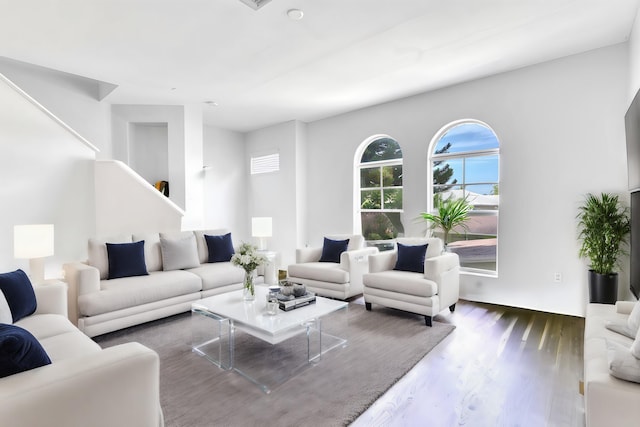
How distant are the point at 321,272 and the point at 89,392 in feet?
10.7

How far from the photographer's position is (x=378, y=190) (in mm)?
5777

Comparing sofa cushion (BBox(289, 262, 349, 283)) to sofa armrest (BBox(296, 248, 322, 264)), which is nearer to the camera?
sofa cushion (BBox(289, 262, 349, 283))

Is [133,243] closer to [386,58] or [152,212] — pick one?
[152,212]

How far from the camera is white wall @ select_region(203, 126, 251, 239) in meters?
6.96

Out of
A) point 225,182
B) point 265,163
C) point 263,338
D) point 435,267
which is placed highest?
point 265,163

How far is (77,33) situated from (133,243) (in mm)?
2131

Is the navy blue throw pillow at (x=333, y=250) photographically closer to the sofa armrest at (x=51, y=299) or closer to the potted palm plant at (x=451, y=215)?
the potted palm plant at (x=451, y=215)

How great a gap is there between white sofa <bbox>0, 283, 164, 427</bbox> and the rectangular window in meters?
5.58

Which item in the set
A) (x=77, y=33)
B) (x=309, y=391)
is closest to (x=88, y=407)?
(x=309, y=391)

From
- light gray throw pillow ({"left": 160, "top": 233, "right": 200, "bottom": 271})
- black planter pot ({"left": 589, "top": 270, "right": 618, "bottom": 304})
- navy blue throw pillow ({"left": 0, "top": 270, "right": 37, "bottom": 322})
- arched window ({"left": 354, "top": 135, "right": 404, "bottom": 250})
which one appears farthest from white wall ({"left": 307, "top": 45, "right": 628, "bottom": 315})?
navy blue throw pillow ({"left": 0, "top": 270, "right": 37, "bottom": 322})

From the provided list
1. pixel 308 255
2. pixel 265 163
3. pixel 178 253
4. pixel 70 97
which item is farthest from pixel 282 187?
pixel 70 97

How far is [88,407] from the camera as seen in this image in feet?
4.42

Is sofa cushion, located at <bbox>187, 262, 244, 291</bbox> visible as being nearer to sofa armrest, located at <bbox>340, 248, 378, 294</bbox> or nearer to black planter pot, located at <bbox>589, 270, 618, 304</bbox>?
sofa armrest, located at <bbox>340, 248, 378, 294</bbox>

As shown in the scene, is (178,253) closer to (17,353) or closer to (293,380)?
(293,380)
